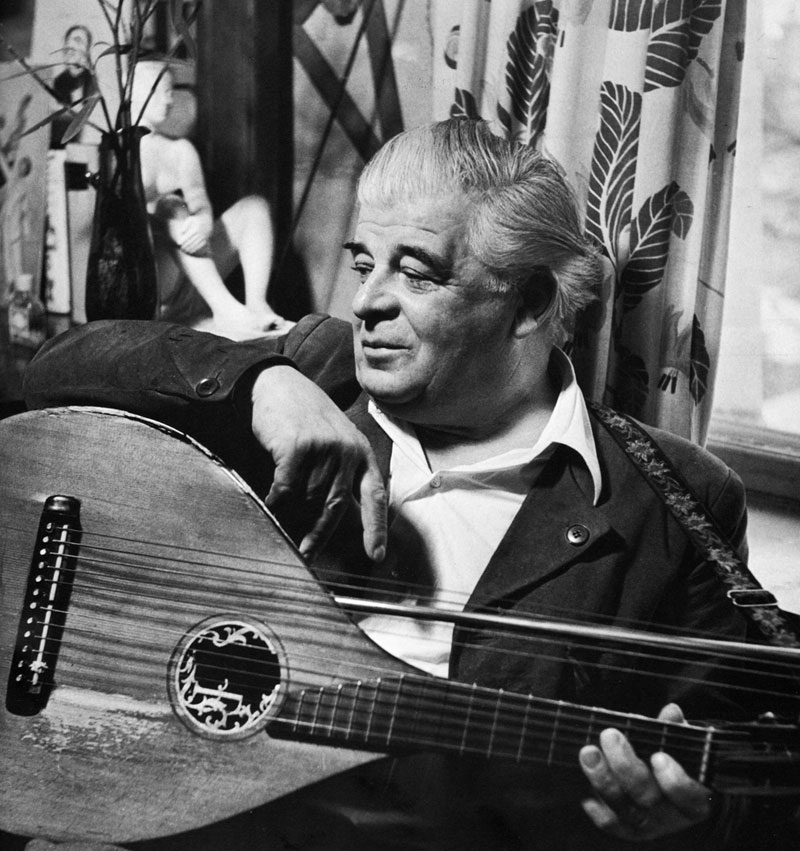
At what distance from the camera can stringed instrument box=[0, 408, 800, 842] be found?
1.03 metres

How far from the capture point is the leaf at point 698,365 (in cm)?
118

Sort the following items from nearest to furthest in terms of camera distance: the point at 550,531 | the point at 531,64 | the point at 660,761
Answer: the point at 660,761, the point at 550,531, the point at 531,64

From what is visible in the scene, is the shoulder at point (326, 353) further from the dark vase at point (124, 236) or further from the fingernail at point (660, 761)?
the fingernail at point (660, 761)

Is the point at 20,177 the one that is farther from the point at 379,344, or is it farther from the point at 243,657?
the point at 243,657

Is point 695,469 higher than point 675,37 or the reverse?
the reverse

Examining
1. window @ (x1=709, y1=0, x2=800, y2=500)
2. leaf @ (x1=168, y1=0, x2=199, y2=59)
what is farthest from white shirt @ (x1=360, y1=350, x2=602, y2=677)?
leaf @ (x1=168, y1=0, x2=199, y2=59)

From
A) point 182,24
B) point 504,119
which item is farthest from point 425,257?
point 182,24

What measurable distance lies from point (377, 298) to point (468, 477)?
249 mm

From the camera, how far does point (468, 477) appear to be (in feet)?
3.71

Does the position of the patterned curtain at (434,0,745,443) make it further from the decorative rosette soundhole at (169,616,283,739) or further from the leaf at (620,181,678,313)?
the decorative rosette soundhole at (169,616,283,739)

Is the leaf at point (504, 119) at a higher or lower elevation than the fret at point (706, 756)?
higher

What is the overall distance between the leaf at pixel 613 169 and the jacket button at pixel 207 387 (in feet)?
1.73

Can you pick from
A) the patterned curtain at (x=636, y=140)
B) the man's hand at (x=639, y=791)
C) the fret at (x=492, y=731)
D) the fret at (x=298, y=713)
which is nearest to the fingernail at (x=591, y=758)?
the man's hand at (x=639, y=791)

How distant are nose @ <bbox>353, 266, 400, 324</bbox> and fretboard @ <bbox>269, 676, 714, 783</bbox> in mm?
433
